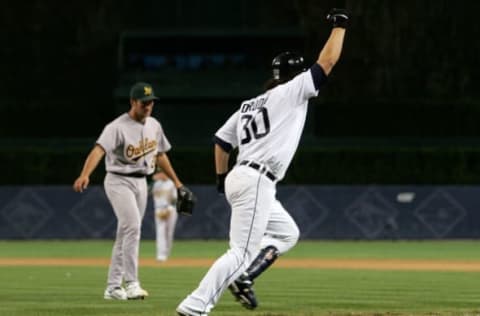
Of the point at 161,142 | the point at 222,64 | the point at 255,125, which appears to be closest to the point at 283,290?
the point at 161,142

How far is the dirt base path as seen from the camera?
18.0 m

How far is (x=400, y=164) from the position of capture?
30.7m

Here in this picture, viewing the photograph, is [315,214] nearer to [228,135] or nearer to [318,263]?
[318,263]

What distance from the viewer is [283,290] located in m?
13.1

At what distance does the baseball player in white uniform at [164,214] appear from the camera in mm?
20453

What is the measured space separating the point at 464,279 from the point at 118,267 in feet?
17.6

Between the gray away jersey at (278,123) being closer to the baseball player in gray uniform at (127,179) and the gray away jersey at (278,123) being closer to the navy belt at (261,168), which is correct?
the navy belt at (261,168)

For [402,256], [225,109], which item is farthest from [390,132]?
[402,256]

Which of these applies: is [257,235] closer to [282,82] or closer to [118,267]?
[282,82]

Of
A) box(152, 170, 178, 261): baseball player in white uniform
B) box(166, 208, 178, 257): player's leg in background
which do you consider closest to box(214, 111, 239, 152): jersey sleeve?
box(152, 170, 178, 261): baseball player in white uniform

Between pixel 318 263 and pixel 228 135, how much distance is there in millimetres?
10098

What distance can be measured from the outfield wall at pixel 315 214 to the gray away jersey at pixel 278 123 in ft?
58.4

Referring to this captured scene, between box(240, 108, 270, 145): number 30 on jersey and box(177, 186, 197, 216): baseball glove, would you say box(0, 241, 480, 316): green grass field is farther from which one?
box(240, 108, 270, 145): number 30 on jersey

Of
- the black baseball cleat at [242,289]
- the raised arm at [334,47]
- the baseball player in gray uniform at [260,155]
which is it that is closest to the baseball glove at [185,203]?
the black baseball cleat at [242,289]
